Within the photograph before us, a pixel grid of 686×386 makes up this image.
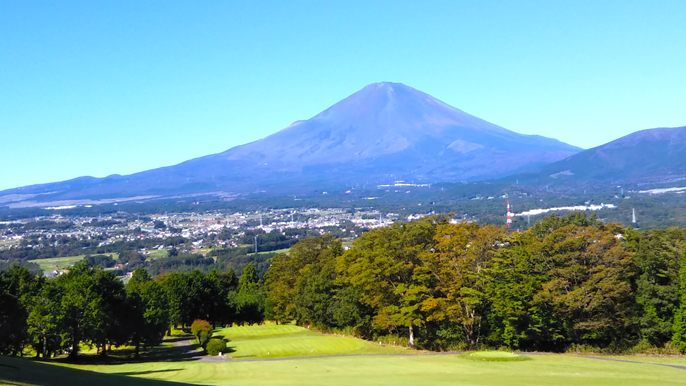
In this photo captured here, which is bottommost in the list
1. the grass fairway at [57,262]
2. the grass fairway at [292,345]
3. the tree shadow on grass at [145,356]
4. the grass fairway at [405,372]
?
the grass fairway at [57,262]

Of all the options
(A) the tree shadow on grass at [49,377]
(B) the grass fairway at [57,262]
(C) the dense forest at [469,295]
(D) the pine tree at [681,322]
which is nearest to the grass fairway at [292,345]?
(C) the dense forest at [469,295]

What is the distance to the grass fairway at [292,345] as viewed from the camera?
36.8 meters

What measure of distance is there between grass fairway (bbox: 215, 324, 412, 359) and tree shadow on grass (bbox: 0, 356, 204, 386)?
765 inches

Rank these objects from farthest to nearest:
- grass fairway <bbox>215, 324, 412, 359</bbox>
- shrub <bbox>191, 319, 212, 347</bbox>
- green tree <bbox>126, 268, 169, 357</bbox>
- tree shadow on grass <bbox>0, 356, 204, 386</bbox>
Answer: shrub <bbox>191, 319, 212, 347</bbox>, green tree <bbox>126, 268, 169, 357</bbox>, grass fairway <bbox>215, 324, 412, 359</bbox>, tree shadow on grass <bbox>0, 356, 204, 386</bbox>

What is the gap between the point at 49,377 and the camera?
1509 centimetres

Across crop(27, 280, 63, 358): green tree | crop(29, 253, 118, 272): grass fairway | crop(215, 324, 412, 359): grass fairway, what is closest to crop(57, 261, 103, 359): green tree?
crop(27, 280, 63, 358): green tree

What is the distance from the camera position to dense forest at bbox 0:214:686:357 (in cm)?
3438

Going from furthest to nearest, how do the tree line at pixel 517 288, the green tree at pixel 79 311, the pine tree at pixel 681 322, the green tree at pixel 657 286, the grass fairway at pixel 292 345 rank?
the tree line at pixel 517 288 → the grass fairway at pixel 292 345 → the green tree at pixel 657 286 → the pine tree at pixel 681 322 → the green tree at pixel 79 311

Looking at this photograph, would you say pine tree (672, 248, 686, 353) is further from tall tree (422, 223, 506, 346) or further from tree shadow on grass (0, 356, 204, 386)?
tree shadow on grass (0, 356, 204, 386)

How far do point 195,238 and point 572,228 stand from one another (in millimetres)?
134379

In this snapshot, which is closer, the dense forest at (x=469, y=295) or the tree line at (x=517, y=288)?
the dense forest at (x=469, y=295)

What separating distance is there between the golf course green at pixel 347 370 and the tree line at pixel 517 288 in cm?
398

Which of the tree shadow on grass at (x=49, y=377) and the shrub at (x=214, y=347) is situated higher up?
the tree shadow on grass at (x=49, y=377)

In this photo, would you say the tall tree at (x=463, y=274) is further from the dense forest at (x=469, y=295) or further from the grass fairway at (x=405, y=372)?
the grass fairway at (x=405, y=372)
